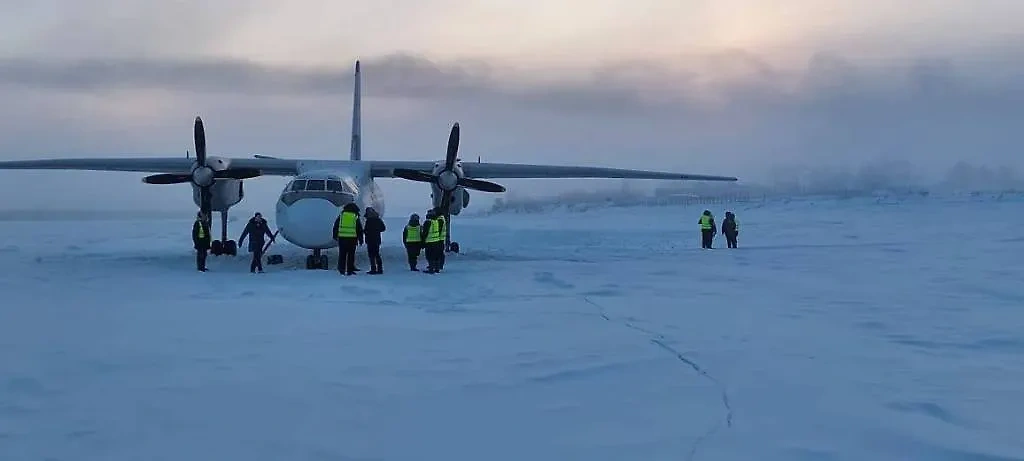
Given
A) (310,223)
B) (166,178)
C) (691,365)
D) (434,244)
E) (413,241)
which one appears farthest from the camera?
(166,178)

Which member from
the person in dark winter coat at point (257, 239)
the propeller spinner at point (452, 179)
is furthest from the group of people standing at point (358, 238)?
the propeller spinner at point (452, 179)

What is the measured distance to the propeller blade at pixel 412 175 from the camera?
2156cm

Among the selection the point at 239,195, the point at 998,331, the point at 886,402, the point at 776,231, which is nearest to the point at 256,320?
the point at 886,402

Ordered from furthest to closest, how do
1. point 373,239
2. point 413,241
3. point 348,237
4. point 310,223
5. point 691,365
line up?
point 310,223 < point 413,241 < point 373,239 < point 348,237 < point 691,365

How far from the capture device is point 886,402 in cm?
493

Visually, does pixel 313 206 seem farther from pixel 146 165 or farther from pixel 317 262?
pixel 146 165

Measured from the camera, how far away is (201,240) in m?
15.8

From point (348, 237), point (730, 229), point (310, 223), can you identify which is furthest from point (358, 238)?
point (730, 229)

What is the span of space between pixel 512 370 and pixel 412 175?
54.9 ft

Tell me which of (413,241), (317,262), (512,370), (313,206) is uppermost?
(313,206)

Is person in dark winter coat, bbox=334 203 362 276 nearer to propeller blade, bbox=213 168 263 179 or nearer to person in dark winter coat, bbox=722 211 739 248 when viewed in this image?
propeller blade, bbox=213 168 263 179

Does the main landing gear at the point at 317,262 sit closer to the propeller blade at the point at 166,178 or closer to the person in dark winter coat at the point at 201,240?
the person in dark winter coat at the point at 201,240

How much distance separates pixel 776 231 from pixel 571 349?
105 ft

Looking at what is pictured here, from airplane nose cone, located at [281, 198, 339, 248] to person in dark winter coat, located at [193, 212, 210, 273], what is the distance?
1.59m
